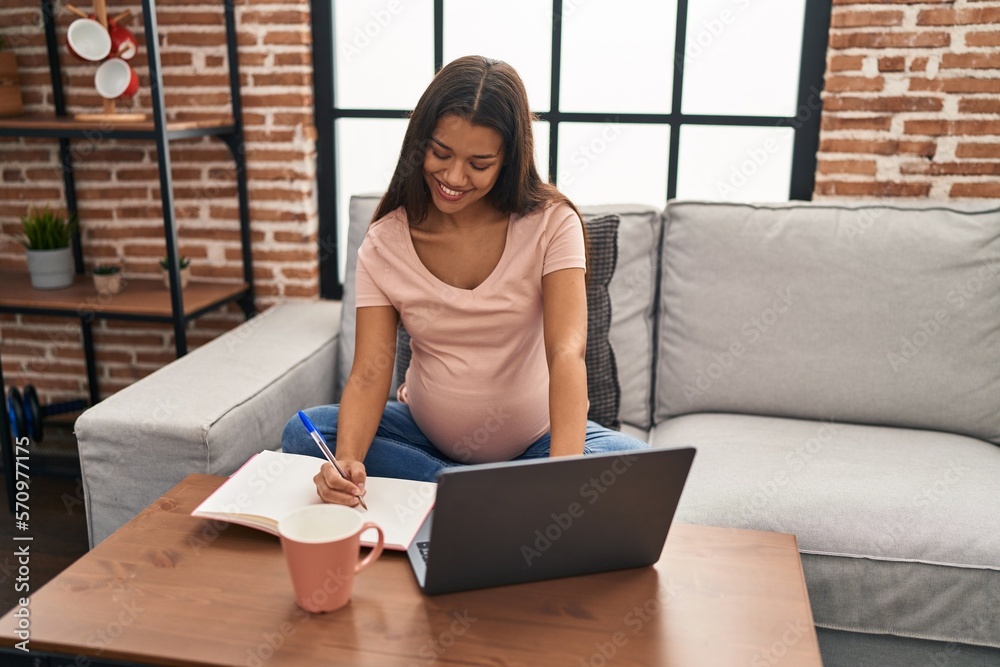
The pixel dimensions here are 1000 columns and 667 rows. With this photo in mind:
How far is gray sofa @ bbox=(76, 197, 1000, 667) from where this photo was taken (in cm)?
142

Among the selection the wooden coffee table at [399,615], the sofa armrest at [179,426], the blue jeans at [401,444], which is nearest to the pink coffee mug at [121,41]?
the sofa armrest at [179,426]

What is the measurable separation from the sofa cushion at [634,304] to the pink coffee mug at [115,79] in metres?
1.08

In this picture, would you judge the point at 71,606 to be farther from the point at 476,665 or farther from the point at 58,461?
the point at 58,461

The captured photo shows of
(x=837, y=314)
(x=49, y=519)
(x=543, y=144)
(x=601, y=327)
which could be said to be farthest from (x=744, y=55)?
(x=49, y=519)

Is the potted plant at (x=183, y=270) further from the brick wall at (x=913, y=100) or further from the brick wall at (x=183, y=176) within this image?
the brick wall at (x=913, y=100)

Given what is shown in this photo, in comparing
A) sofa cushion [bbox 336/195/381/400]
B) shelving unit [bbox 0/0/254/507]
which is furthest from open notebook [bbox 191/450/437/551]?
shelving unit [bbox 0/0/254/507]

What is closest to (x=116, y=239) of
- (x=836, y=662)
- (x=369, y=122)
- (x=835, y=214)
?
(x=369, y=122)

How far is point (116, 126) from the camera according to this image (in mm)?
2088

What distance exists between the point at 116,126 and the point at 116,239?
0.54m

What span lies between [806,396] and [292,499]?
1.25 metres

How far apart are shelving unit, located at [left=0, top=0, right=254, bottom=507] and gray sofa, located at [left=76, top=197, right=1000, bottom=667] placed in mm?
266

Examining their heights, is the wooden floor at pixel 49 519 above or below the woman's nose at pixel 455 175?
below

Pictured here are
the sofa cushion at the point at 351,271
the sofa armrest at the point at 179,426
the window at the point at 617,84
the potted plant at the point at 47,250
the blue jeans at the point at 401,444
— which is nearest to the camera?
the blue jeans at the point at 401,444

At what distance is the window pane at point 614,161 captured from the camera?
2.32 metres
